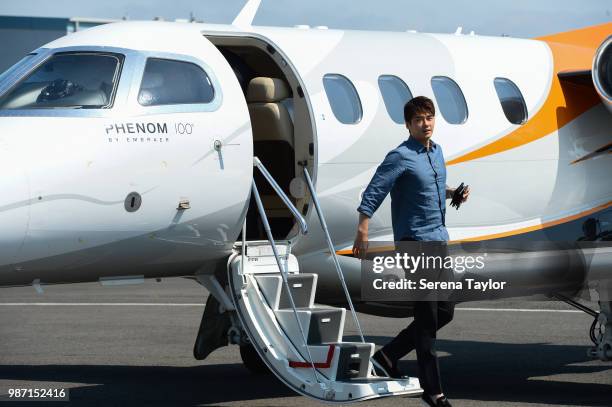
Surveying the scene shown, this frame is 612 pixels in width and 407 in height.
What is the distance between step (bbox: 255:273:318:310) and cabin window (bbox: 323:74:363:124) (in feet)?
5.13

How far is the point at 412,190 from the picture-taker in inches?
376

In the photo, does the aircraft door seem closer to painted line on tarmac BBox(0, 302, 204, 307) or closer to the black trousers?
the black trousers

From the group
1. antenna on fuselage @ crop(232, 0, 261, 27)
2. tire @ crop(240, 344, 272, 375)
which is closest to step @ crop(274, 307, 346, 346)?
antenna on fuselage @ crop(232, 0, 261, 27)

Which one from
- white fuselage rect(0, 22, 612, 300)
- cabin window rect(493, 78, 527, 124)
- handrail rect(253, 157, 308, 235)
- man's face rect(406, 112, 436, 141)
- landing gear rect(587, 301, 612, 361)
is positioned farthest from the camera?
cabin window rect(493, 78, 527, 124)

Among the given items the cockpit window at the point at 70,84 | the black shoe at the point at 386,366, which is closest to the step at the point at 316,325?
the black shoe at the point at 386,366

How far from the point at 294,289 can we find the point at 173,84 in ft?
6.30

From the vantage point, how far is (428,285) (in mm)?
9766

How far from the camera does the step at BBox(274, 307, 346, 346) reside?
9.98 m

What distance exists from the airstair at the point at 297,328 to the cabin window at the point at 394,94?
1257 mm

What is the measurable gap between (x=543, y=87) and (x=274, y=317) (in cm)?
418

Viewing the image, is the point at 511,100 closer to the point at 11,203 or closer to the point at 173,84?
the point at 173,84

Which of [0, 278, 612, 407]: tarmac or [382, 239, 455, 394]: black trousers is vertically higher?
[382, 239, 455, 394]: black trousers

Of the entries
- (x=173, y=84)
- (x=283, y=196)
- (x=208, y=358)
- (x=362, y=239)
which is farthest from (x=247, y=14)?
(x=208, y=358)

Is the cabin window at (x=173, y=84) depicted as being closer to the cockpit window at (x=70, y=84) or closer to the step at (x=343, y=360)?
the cockpit window at (x=70, y=84)
